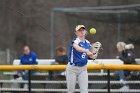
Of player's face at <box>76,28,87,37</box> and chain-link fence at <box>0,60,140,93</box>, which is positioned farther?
chain-link fence at <box>0,60,140,93</box>

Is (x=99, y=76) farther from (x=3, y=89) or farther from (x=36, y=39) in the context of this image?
(x=36, y=39)

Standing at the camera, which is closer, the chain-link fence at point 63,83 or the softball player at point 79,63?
the softball player at point 79,63

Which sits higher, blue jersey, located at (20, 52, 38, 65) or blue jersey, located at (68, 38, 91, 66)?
blue jersey, located at (68, 38, 91, 66)

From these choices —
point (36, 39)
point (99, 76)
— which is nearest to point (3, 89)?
point (99, 76)

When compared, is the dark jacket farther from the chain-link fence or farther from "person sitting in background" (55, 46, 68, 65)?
"person sitting in background" (55, 46, 68, 65)

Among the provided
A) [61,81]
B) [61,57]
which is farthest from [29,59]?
[61,81]

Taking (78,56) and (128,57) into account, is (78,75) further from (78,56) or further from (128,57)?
(128,57)

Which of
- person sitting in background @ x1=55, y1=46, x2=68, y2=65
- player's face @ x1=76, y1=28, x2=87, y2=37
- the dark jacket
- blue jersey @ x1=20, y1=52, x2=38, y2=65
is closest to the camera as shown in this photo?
player's face @ x1=76, y1=28, x2=87, y2=37

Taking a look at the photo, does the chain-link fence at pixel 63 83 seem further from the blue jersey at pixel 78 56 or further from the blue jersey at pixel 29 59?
the blue jersey at pixel 78 56

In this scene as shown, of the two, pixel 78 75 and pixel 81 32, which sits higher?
pixel 81 32

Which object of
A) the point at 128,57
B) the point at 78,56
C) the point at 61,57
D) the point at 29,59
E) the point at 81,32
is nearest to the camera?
the point at 81,32

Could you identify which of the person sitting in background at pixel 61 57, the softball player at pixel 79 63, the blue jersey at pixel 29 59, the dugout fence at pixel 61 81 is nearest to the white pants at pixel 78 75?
the softball player at pixel 79 63

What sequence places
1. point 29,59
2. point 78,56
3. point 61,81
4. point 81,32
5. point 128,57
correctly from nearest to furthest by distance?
→ point 81,32, point 78,56, point 61,81, point 128,57, point 29,59

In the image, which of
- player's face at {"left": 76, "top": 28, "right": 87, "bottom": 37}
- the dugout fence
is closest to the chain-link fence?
the dugout fence
